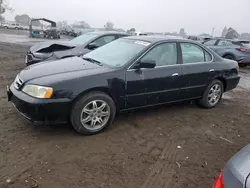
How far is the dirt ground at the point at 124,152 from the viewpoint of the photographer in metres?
2.80

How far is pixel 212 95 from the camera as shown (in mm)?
5398

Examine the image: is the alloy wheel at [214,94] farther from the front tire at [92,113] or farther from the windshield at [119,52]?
the front tire at [92,113]

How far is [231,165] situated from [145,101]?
2.56 metres

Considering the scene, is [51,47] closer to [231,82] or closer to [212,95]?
[212,95]

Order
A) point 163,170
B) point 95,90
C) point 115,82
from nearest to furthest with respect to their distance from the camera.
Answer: point 163,170, point 95,90, point 115,82

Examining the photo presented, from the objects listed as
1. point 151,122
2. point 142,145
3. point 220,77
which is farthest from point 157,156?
point 220,77

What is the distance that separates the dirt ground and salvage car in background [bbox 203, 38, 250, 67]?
28.4 feet

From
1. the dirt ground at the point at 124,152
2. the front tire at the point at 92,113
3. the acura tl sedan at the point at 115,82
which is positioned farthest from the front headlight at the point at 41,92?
the dirt ground at the point at 124,152

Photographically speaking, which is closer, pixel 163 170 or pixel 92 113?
pixel 163 170

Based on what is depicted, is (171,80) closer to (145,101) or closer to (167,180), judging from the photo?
(145,101)

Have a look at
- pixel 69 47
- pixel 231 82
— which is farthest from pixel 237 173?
pixel 69 47

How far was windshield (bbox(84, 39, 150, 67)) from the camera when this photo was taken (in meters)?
4.18

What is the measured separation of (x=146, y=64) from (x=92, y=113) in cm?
122

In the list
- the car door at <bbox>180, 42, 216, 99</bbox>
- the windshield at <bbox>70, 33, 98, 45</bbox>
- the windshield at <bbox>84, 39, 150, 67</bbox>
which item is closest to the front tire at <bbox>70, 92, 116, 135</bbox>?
the windshield at <bbox>84, 39, 150, 67</bbox>
